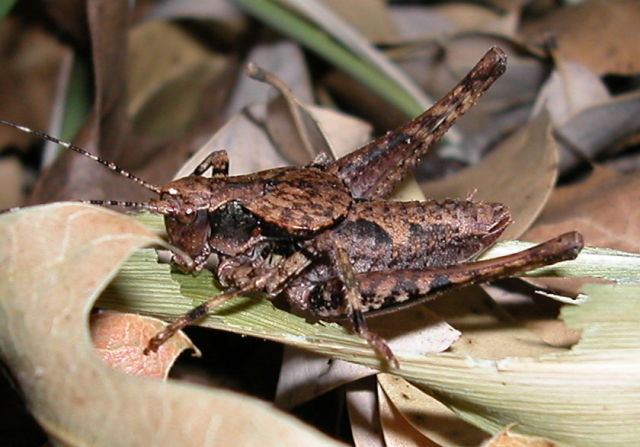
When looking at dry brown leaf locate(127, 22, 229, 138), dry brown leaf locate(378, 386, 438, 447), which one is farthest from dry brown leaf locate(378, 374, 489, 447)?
dry brown leaf locate(127, 22, 229, 138)

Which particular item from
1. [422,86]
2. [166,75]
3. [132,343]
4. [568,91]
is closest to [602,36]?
[568,91]

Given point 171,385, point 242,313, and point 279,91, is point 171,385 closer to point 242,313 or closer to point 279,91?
point 242,313

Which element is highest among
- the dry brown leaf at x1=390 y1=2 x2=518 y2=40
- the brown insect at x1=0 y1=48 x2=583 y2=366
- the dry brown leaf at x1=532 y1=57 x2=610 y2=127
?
the dry brown leaf at x1=390 y1=2 x2=518 y2=40

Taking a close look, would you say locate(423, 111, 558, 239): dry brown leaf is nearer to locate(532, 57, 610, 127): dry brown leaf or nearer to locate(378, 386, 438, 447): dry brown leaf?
locate(532, 57, 610, 127): dry brown leaf

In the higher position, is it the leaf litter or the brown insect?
A: the leaf litter

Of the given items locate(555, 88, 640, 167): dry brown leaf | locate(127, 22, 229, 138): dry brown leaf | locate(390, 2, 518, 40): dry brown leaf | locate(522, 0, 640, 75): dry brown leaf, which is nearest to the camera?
locate(555, 88, 640, 167): dry brown leaf

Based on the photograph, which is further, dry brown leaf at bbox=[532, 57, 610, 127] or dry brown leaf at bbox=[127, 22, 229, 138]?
dry brown leaf at bbox=[127, 22, 229, 138]

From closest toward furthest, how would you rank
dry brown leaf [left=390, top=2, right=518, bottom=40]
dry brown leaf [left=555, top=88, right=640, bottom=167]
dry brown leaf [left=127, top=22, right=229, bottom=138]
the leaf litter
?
the leaf litter → dry brown leaf [left=555, top=88, right=640, bottom=167] → dry brown leaf [left=127, top=22, right=229, bottom=138] → dry brown leaf [left=390, top=2, right=518, bottom=40]
